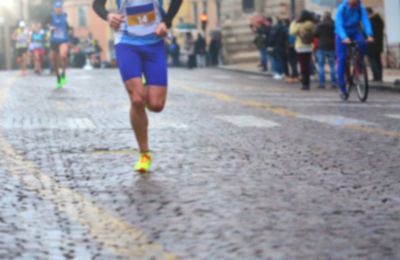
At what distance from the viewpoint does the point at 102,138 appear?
1102cm

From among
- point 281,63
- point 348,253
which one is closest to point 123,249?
point 348,253

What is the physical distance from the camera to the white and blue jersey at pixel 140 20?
8273 mm

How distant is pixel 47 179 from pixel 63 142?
2.79 meters

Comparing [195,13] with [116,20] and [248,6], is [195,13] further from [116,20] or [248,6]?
[116,20]

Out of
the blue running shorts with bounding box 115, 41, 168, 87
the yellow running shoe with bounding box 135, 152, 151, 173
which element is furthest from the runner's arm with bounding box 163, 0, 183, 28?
the yellow running shoe with bounding box 135, 152, 151, 173

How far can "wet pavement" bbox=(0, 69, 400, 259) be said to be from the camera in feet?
17.4

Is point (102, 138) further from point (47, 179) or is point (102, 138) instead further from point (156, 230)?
point (156, 230)

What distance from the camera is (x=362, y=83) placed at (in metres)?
17.6

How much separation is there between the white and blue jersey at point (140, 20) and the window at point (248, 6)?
4999 cm

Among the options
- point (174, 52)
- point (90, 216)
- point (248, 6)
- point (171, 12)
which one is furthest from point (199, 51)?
point (90, 216)

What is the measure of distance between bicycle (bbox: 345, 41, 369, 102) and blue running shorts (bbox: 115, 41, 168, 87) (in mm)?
8977

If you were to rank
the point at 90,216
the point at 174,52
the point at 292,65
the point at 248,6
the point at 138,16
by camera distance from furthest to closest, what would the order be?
the point at 248,6
the point at 174,52
the point at 292,65
the point at 138,16
the point at 90,216

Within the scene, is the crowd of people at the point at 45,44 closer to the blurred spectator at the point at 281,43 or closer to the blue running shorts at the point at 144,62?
the blurred spectator at the point at 281,43

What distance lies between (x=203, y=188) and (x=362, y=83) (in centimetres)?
1067
